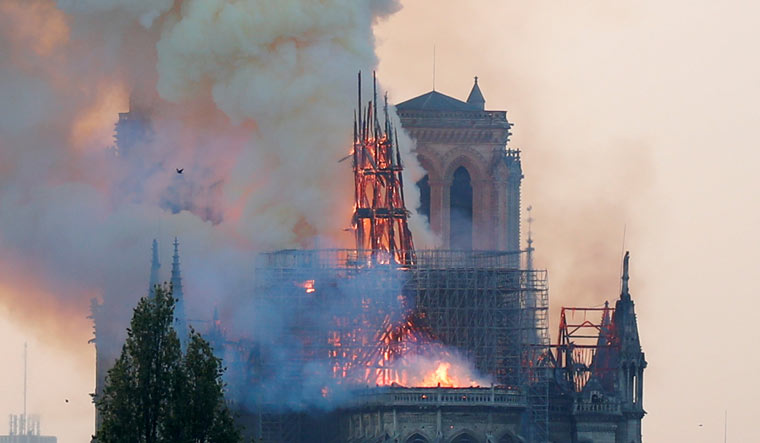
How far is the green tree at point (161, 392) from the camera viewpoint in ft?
388

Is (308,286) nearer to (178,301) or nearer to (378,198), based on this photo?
(378,198)

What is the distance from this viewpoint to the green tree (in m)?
118

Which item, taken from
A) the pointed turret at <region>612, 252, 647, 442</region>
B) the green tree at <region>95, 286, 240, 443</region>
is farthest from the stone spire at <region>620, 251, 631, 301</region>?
the green tree at <region>95, 286, 240, 443</region>

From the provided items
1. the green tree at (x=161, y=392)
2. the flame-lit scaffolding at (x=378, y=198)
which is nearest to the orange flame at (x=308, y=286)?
the flame-lit scaffolding at (x=378, y=198)

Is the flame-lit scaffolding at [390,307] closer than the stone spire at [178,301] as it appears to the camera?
No

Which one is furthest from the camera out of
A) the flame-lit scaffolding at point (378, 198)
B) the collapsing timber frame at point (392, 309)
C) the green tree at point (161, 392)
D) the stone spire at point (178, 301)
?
the flame-lit scaffolding at point (378, 198)

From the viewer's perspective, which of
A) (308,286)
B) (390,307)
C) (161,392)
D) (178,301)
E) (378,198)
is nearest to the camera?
(161,392)

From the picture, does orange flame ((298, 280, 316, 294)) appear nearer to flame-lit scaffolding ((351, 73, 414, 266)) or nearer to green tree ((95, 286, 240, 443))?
flame-lit scaffolding ((351, 73, 414, 266))

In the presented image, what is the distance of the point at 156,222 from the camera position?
196375mm

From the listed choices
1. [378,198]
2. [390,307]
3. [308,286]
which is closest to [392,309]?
[390,307]

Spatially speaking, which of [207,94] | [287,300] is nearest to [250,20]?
[207,94]

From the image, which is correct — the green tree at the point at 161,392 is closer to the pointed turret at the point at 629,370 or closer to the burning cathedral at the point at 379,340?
the burning cathedral at the point at 379,340

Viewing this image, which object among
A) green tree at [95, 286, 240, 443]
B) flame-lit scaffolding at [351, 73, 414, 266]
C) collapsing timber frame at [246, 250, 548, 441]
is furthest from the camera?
flame-lit scaffolding at [351, 73, 414, 266]

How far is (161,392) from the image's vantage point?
390 feet
